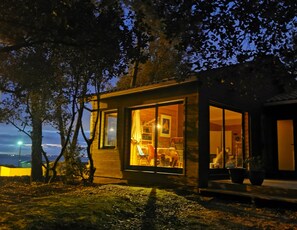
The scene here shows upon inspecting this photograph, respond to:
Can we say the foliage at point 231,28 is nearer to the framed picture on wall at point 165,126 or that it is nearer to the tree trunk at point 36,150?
the framed picture on wall at point 165,126

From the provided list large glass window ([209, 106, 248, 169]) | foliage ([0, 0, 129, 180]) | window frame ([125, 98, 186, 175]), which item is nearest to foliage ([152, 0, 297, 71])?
foliage ([0, 0, 129, 180])

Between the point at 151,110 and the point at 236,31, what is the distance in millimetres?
5052

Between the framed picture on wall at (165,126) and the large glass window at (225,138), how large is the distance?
1.23m

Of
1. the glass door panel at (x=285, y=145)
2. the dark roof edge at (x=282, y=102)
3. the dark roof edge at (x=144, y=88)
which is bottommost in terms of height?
the glass door panel at (x=285, y=145)

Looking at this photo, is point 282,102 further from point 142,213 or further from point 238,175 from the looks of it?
point 142,213

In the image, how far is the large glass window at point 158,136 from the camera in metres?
9.09

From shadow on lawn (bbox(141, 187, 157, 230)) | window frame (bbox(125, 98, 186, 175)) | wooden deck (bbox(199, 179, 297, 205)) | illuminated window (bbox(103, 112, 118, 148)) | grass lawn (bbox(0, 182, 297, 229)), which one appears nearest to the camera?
grass lawn (bbox(0, 182, 297, 229))

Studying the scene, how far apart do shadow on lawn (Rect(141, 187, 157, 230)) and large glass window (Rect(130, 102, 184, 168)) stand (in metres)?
2.24

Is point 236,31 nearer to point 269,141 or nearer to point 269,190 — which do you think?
point 269,190

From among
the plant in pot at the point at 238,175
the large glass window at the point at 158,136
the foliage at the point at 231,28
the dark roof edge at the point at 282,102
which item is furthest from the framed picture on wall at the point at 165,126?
the foliage at the point at 231,28

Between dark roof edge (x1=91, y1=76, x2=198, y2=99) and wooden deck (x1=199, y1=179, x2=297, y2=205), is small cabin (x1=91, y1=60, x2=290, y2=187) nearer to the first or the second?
dark roof edge (x1=91, y1=76, x2=198, y2=99)

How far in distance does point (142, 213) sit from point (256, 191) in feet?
9.66

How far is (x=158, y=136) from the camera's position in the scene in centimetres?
957

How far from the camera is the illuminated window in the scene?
1063cm
